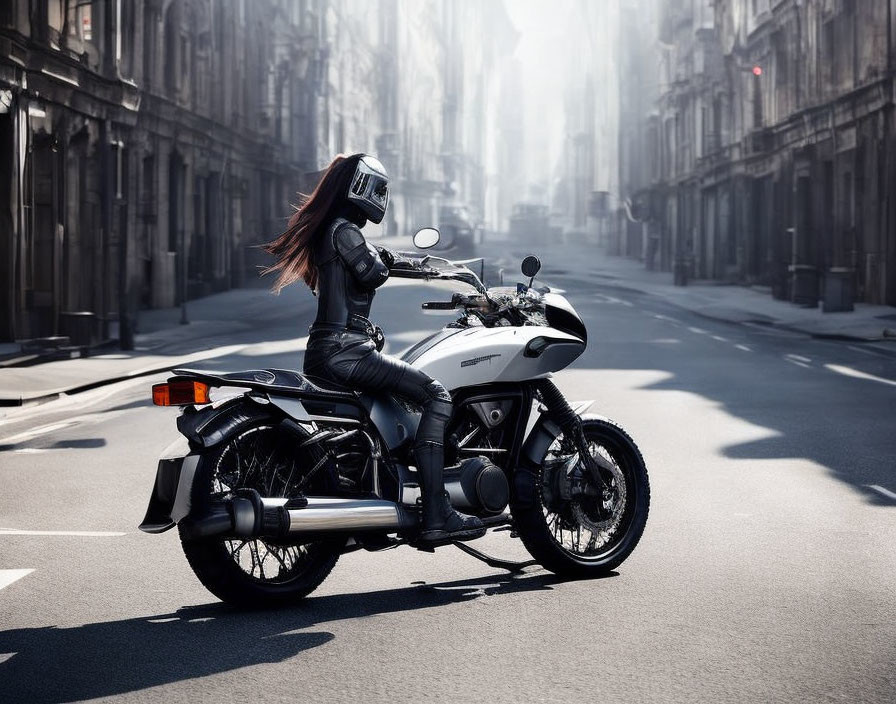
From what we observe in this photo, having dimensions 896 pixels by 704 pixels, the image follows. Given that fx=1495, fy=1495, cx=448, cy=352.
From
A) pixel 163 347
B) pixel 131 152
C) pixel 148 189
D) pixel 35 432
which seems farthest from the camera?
pixel 148 189

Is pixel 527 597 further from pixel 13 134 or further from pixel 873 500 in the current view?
pixel 13 134

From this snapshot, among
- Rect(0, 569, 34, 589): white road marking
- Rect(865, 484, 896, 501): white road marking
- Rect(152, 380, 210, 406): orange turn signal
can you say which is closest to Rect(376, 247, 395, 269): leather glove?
Rect(152, 380, 210, 406): orange turn signal

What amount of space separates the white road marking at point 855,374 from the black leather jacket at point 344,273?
1233 cm

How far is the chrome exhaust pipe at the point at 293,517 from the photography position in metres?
5.68

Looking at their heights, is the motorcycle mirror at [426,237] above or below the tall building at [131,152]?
below

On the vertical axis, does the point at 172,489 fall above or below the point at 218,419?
below

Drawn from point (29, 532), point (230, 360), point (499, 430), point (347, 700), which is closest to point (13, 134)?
point (230, 360)

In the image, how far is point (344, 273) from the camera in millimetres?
6160

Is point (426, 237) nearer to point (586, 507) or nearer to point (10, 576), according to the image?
point (586, 507)

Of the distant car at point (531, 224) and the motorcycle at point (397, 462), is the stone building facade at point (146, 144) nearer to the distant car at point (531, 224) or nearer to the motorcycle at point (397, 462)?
the motorcycle at point (397, 462)

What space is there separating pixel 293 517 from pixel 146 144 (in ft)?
96.1

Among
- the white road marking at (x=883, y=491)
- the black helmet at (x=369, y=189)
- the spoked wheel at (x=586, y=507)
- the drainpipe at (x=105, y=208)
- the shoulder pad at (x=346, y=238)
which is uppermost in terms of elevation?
the drainpipe at (x=105, y=208)

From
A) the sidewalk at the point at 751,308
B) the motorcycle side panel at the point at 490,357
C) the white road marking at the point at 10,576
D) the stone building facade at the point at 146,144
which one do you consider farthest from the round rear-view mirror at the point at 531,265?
the sidewalk at the point at 751,308

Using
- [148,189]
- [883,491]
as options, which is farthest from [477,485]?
[148,189]
